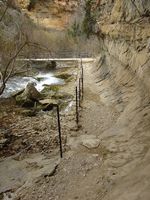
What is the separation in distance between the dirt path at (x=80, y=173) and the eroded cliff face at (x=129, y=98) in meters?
0.39

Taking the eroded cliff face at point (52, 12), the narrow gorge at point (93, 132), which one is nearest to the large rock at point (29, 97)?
the narrow gorge at point (93, 132)

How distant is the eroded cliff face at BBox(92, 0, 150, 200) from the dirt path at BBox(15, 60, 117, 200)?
1.29 feet

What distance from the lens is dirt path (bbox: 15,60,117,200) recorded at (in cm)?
819

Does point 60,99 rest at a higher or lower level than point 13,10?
lower

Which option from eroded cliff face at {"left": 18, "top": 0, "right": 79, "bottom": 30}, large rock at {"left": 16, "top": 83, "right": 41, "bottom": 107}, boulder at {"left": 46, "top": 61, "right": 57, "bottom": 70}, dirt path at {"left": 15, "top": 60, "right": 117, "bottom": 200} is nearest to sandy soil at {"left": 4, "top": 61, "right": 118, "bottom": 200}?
dirt path at {"left": 15, "top": 60, "right": 117, "bottom": 200}

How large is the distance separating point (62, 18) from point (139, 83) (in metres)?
54.1

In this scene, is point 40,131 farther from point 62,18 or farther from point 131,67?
point 62,18

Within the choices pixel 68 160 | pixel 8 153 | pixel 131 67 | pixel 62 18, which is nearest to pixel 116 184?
pixel 68 160

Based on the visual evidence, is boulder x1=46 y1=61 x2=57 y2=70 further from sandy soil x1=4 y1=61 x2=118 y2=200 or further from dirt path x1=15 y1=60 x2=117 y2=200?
dirt path x1=15 y1=60 x2=117 y2=200

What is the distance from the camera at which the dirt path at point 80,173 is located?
8188 millimetres

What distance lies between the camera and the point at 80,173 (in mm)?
9227

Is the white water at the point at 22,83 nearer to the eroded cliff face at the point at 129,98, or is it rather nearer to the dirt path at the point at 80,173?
the eroded cliff face at the point at 129,98

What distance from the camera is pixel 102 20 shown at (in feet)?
89.9

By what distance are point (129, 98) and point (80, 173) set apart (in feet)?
19.4
